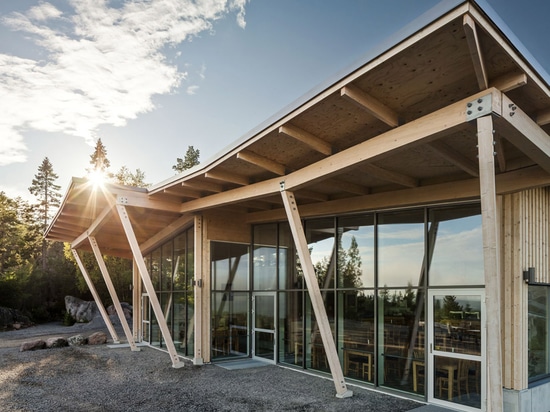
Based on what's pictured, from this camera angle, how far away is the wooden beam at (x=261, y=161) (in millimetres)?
6570

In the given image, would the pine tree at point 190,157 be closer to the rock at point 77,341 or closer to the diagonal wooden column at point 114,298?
the rock at point 77,341

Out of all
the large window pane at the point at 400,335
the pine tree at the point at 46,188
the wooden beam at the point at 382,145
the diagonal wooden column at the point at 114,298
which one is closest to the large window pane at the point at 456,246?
the large window pane at the point at 400,335

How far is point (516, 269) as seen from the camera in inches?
234

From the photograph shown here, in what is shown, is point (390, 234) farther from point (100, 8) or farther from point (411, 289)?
point (100, 8)

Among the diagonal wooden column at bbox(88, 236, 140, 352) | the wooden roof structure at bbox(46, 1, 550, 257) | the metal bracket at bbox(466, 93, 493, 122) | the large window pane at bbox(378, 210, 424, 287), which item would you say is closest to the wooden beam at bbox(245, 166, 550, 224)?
the wooden roof structure at bbox(46, 1, 550, 257)

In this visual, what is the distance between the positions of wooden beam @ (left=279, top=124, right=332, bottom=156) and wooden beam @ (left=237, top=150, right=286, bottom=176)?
1.23m

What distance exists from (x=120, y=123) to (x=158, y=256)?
494 centimetres

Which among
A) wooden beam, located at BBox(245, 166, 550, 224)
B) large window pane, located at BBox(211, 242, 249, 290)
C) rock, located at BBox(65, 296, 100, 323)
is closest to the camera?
wooden beam, located at BBox(245, 166, 550, 224)

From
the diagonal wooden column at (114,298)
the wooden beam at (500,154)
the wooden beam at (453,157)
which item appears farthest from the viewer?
the diagonal wooden column at (114,298)

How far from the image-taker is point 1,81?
9.38 metres

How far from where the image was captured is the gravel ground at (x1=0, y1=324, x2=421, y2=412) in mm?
6398

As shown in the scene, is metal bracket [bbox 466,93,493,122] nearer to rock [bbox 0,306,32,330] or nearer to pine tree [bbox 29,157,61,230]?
rock [bbox 0,306,32,330]

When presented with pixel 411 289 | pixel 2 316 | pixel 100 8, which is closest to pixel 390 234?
pixel 411 289

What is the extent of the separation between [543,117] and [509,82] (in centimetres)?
101
